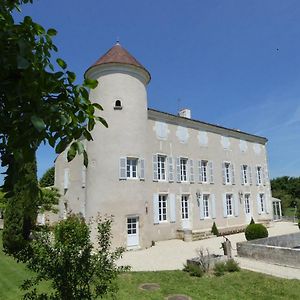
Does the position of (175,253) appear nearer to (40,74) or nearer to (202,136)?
(202,136)

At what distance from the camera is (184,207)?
68.7 ft

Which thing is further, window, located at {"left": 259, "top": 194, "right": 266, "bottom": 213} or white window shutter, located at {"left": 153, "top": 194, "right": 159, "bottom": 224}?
window, located at {"left": 259, "top": 194, "right": 266, "bottom": 213}

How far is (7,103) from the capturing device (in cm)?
177

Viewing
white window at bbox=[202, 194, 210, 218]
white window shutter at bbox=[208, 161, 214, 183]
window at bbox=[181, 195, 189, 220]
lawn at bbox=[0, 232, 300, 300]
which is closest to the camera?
lawn at bbox=[0, 232, 300, 300]

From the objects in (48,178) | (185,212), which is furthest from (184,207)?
(48,178)

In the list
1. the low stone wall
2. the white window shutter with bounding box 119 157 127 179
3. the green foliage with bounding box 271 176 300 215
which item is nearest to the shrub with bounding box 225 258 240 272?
the low stone wall

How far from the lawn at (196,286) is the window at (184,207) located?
32.5 feet

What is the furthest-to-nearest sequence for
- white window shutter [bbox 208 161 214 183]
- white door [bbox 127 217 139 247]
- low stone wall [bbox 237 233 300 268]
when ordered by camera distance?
white window shutter [bbox 208 161 214 183] < white door [bbox 127 217 139 247] < low stone wall [bbox 237 233 300 268]

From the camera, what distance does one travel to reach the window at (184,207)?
817 inches

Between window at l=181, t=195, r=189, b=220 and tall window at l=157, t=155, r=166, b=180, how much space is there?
219 cm

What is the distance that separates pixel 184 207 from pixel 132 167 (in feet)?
19.2

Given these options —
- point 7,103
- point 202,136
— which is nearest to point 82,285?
point 7,103

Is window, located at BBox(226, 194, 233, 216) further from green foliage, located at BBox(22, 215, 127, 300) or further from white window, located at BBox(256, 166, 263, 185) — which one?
green foliage, located at BBox(22, 215, 127, 300)

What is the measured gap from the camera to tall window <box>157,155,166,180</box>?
1989 cm
